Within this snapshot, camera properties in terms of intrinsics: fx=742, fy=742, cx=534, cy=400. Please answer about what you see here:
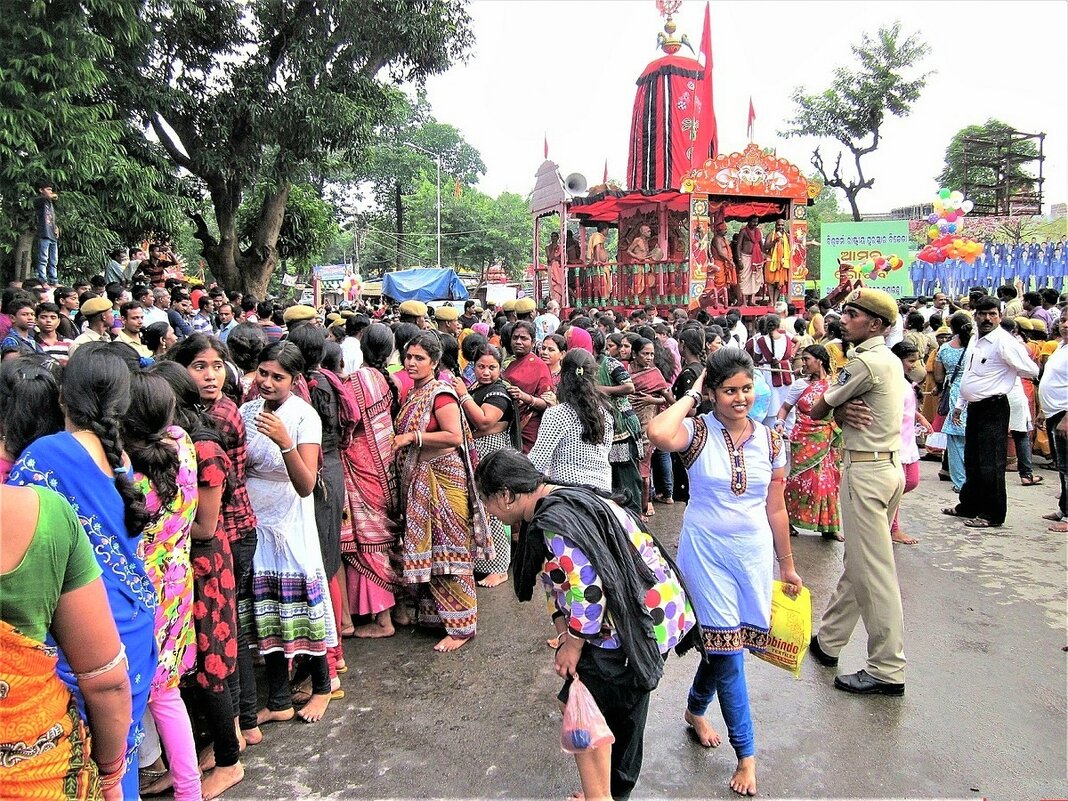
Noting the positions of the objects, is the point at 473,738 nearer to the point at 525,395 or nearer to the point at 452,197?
the point at 525,395

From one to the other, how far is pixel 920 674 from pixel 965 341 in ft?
16.1

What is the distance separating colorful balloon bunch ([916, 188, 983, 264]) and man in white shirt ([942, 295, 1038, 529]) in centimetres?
1407

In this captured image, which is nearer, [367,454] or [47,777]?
[47,777]

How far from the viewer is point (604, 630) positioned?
85.3 inches

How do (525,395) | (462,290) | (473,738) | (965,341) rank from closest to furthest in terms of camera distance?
(473,738), (525,395), (965,341), (462,290)

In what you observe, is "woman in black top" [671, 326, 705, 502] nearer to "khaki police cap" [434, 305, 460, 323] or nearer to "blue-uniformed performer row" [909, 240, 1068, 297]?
"khaki police cap" [434, 305, 460, 323]

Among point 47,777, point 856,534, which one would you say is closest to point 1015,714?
point 856,534

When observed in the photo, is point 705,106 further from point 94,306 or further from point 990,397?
point 94,306

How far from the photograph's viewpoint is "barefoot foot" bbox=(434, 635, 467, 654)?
12.9 ft

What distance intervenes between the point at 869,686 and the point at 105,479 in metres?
3.30

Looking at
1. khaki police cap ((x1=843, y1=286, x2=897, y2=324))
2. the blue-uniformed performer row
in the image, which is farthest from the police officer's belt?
the blue-uniformed performer row

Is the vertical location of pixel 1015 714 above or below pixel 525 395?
below

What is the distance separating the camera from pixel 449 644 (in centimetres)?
396

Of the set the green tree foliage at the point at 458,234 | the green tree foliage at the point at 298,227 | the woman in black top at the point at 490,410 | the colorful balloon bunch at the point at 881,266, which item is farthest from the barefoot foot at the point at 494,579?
the green tree foliage at the point at 458,234
